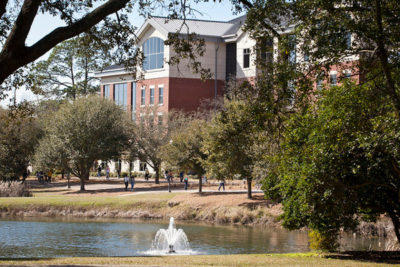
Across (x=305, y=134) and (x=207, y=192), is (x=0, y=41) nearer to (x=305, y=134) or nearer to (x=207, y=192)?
(x=305, y=134)

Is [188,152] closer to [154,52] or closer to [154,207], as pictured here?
[154,207]

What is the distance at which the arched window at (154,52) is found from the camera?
2589 inches

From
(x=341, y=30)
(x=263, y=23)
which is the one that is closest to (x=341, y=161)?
(x=341, y=30)

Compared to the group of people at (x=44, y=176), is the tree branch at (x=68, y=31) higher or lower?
higher

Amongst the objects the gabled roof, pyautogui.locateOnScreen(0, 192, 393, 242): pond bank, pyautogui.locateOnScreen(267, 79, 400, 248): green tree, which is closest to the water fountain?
pyautogui.locateOnScreen(267, 79, 400, 248): green tree

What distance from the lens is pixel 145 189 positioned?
51688 millimetres

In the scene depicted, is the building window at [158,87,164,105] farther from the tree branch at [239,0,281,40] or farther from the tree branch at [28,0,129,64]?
the tree branch at [28,0,129,64]

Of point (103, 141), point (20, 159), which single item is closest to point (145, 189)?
point (103, 141)

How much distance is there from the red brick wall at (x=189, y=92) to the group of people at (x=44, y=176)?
603 inches

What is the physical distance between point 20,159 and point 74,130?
8.39m

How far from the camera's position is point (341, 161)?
16156 millimetres

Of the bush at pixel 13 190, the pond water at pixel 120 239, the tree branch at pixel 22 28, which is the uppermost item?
the tree branch at pixel 22 28

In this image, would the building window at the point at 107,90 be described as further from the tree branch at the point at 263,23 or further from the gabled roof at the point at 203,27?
the tree branch at the point at 263,23

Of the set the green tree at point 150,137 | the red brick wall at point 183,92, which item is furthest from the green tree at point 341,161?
the red brick wall at point 183,92
